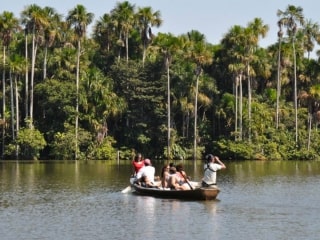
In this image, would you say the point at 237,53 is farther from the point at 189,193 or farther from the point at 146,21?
the point at 189,193

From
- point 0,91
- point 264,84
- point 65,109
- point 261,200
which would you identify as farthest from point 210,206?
point 264,84

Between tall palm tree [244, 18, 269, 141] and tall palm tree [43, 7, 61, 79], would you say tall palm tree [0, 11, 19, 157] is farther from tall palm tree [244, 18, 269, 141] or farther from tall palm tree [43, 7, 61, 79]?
tall palm tree [244, 18, 269, 141]

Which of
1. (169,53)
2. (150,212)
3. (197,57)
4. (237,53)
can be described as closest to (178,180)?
(150,212)

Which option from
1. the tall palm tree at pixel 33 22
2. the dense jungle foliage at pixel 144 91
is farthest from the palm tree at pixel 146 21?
the tall palm tree at pixel 33 22

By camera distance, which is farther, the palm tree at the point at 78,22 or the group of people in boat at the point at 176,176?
the palm tree at the point at 78,22

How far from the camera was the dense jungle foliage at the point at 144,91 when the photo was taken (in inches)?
2965

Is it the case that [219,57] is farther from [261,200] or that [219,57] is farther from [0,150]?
[261,200]

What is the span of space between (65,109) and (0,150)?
8670mm

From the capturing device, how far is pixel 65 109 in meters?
75.6

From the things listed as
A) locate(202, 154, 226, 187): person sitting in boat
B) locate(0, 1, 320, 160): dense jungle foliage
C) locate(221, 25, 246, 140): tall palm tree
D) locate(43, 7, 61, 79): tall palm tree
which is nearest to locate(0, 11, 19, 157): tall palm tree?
locate(0, 1, 320, 160): dense jungle foliage

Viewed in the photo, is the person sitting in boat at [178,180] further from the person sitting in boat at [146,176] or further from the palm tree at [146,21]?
the palm tree at [146,21]

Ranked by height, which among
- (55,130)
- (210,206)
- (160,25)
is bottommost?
(210,206)

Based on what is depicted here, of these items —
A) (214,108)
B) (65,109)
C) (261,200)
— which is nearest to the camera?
(261,200)

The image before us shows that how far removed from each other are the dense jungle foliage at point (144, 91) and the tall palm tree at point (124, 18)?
0.43 ft
